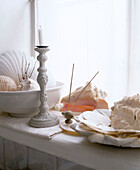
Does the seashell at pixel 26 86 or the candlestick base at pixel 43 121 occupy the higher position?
the seashell at pixel 26 86

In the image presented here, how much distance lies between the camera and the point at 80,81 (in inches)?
50.5

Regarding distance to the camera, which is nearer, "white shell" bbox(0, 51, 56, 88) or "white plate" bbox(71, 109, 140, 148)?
"white plate" bbox(71, 109, 140, 148)

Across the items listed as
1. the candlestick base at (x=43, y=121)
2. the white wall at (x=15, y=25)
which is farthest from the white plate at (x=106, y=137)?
the white wall at (x=15, y=25)

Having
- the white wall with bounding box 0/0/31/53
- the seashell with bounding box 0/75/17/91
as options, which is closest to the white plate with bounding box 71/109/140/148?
the seashell with bounding box 0/75/17/91

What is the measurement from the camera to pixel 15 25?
2.83ft

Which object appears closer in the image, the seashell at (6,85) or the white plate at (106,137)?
the white plate at (106,137)

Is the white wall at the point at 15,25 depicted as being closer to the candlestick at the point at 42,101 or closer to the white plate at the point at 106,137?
the candlestick at the point at 42,101

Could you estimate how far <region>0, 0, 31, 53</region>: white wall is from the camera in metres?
0.82

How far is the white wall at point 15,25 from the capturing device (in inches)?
32.3

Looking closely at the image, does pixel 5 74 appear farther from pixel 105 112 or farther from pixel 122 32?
pixel 122 32

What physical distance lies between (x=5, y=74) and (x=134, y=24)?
68 cm

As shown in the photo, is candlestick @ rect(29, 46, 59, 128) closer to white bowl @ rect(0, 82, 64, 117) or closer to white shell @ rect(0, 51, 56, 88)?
white bowl @ rect(0, 82, 64, 117)

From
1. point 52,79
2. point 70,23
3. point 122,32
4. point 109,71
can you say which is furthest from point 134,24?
point 52,79

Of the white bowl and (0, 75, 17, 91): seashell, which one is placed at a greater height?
(0, 75, 17, 91): seashell
